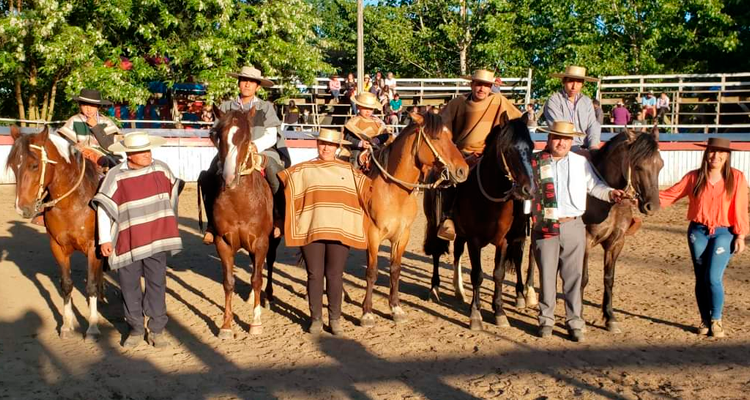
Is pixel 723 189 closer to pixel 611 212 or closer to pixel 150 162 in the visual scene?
pixel 611 212

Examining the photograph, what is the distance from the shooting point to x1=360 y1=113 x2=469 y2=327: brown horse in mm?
7180

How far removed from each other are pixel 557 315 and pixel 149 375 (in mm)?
4558

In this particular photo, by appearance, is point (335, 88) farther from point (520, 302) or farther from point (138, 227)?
point (138, 227)

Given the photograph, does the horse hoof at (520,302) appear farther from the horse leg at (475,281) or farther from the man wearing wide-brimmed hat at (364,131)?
the man wearing wide-brimmed hat at (364,131)

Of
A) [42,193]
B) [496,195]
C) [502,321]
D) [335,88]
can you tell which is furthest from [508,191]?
[335,88]

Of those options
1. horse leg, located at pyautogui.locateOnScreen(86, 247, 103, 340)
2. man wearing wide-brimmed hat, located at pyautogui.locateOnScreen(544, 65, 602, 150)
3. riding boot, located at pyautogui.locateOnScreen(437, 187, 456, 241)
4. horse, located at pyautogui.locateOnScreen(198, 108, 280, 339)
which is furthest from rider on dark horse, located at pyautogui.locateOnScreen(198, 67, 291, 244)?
man wearing wide-brimmed hat, located at pyautogui.locateOnScreen(544, 65, 602, 150)

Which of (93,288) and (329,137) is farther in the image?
(93,288)

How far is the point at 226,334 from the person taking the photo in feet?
23.4

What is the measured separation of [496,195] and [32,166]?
186 inches

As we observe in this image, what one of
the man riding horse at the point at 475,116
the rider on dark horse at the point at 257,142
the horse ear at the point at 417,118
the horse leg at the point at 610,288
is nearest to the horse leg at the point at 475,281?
the man riding horse at the point at 475,116

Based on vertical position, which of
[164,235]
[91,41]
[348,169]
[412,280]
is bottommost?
[412,280]

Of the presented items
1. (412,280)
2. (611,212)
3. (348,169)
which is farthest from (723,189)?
(412,280)

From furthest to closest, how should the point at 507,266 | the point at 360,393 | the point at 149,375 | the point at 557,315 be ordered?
the point at 507,266 → the point at 557,315 → the point at 149,375 → the point at 360,393

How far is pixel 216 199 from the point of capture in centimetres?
706
